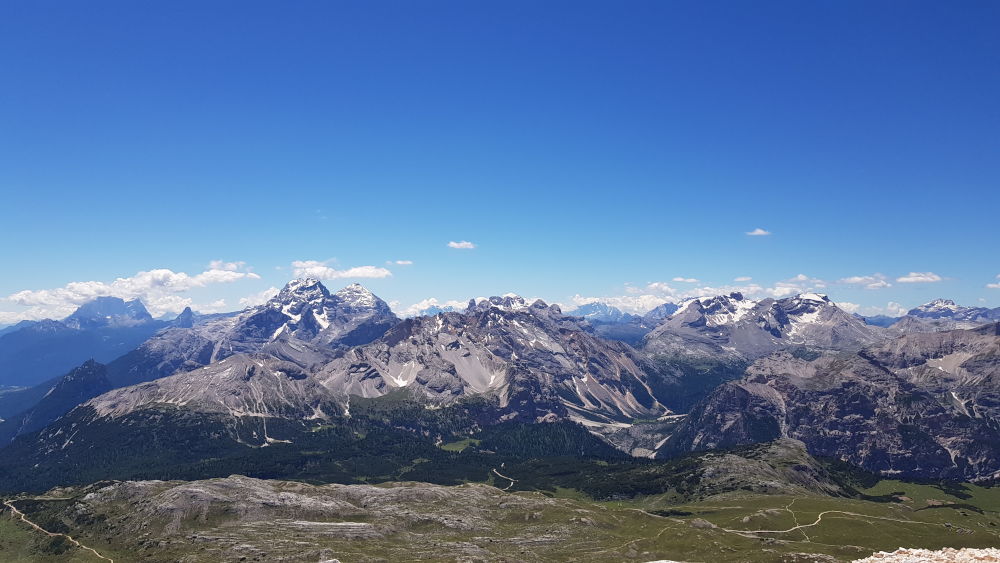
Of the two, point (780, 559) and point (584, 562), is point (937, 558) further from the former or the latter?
point (584, 562)

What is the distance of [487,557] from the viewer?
19612 cm

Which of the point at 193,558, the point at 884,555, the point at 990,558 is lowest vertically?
the point at 193,558

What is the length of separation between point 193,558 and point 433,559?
3165 inches

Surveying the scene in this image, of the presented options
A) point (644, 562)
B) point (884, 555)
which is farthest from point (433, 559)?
point (884, 555)

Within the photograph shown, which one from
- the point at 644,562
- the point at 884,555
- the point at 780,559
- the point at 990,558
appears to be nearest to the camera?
the point at 990,558

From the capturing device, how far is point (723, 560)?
192625 mm

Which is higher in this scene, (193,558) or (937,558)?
(937,558)

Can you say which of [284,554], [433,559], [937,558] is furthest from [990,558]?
[284,554]

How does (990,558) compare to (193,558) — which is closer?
(990,558)

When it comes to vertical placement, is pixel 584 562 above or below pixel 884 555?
below

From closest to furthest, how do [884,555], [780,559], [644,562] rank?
[884,555]
[780,559]
[644,562]

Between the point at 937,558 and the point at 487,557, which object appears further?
the point at 487,557

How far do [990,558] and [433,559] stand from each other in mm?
163427

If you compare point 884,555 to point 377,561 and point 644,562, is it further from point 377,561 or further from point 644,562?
point 377,561
